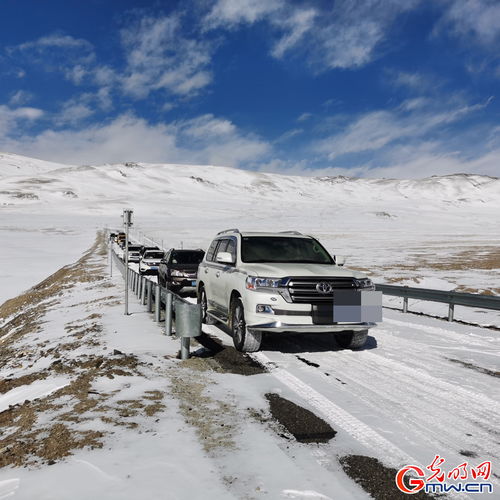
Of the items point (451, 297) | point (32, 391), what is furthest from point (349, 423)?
point (451, 297)

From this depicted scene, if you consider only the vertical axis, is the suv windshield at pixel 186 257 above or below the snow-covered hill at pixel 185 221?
below

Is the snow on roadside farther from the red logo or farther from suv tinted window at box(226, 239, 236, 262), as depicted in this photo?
the red logo

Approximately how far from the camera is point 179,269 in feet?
53.2

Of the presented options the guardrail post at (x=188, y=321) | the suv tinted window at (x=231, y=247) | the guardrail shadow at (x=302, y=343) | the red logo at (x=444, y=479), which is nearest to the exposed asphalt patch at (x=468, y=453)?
the red logo at (x=444, y=479)

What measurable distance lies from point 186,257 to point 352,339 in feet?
32.8

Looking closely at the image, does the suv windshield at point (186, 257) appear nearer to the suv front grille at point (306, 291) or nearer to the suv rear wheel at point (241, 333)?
the suv rear wheel at point (241, 333)

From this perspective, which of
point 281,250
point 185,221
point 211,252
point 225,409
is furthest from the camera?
point 185,221

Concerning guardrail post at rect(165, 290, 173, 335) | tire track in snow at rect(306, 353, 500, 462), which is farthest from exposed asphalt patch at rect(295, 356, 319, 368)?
guardrail post at rect(165, 290, 173, 335)

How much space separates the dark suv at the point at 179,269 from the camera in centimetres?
1599

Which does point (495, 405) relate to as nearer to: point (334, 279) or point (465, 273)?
point (334, 279)

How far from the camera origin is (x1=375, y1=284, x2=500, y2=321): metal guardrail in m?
10.3

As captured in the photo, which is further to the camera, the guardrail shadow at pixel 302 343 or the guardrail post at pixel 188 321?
the guardrail shadow at pixel 302 343

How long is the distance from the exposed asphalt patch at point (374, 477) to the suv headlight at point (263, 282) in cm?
342

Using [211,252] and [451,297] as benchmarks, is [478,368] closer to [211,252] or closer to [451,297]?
[451,297]
